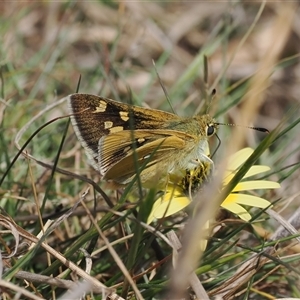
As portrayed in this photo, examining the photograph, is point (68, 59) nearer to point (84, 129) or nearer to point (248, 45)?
point (248, 45)

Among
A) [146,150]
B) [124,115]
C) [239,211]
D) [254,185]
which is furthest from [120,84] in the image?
[239,211]

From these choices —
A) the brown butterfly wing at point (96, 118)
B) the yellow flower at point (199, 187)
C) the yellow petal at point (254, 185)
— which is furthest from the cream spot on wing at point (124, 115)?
the yellow petal at point (254, 185)

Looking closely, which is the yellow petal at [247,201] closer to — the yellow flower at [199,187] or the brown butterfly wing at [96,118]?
the yellow flower at [199,187]

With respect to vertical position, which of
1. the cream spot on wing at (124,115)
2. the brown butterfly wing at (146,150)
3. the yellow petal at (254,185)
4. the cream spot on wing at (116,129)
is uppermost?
the cream spot on wing at (124,115)

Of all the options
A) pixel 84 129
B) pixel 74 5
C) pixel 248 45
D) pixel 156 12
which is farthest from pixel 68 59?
pixel 84 129

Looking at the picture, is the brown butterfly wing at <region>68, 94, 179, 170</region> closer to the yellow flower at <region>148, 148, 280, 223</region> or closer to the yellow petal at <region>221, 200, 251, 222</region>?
the yellow flower at <region>148, 148, 280, 223</region>

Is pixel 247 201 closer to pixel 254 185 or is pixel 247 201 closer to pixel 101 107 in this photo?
pixel 254 185
